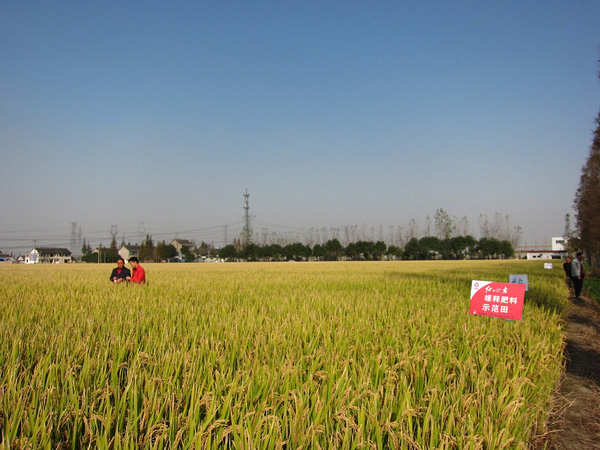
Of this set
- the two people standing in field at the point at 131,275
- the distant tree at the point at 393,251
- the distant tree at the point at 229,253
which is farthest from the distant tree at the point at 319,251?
the two people standing in field at the point at 131,275

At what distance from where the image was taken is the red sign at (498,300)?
5.86 meters

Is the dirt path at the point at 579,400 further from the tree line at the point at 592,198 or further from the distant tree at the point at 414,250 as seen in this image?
the distant tree at the point at 414,250

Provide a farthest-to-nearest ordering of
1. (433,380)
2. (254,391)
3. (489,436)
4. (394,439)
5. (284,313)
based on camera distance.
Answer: (284,313), (433,380), (254,391), (489,436), (394,439)

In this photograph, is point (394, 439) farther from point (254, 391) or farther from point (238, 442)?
point (254, 391)

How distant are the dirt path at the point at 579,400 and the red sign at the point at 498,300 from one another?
33.8 inches

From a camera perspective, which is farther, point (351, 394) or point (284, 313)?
point (284, 313)

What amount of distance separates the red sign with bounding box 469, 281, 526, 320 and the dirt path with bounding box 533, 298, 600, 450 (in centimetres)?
86

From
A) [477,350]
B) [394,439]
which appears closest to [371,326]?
[477,350]

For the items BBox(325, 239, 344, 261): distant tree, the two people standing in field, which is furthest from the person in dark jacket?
BBox(325, 239, 344, 261): distant tree

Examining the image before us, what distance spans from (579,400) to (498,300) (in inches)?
81.1

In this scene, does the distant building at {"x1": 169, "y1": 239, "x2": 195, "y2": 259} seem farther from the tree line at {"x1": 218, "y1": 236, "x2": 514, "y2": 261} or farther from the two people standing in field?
the two people standing in field

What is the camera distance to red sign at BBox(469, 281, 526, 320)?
19.2ft

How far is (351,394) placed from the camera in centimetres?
265

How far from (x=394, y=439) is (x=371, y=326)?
3.17 metres
